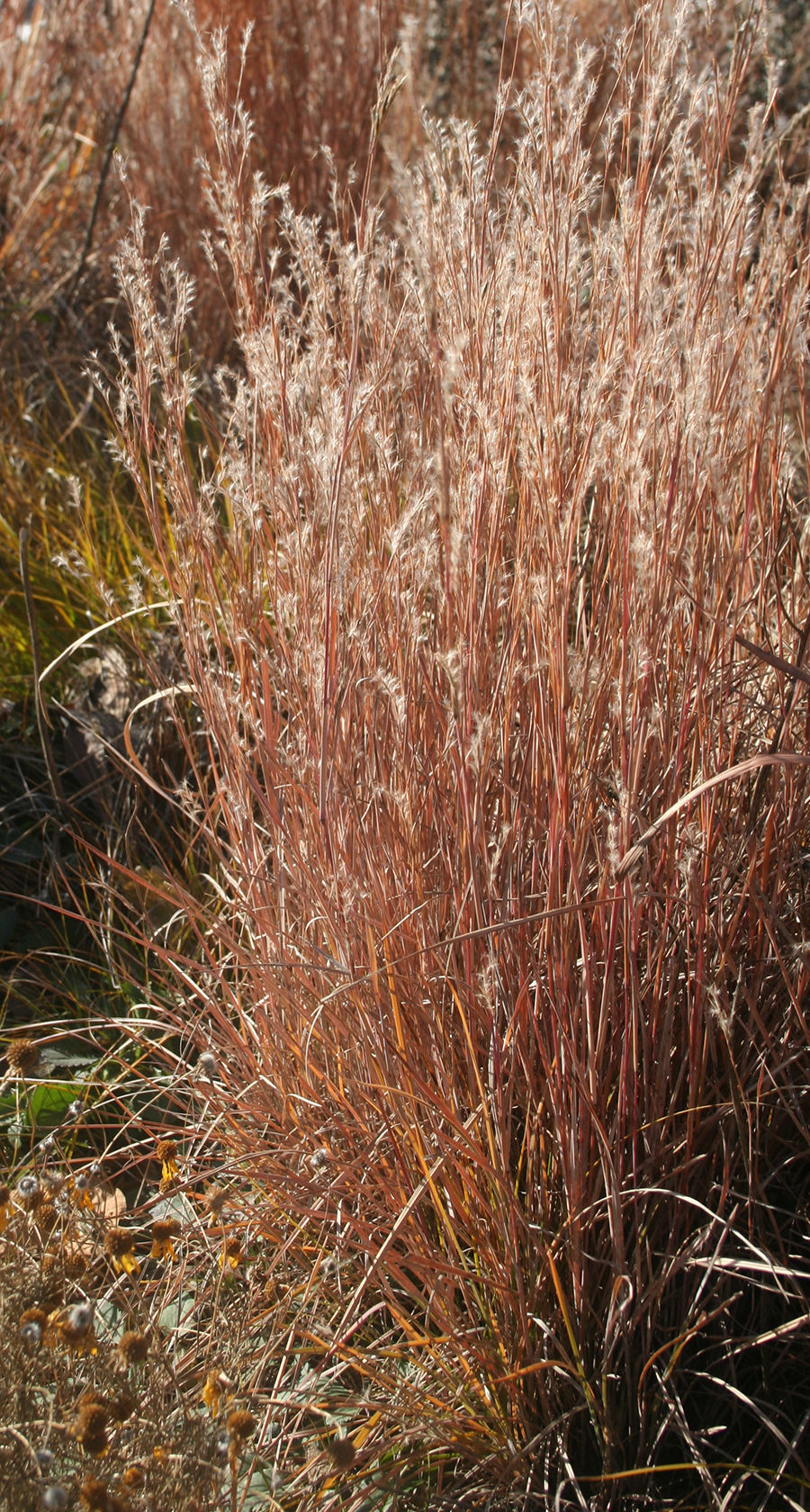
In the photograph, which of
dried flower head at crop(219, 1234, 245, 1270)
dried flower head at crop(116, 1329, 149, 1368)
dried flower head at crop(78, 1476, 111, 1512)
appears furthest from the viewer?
dried flower head at crop(219, 1234, 245, 1270)

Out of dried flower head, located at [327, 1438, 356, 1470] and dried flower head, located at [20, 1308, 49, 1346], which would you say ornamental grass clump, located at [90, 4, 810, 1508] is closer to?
dried flower head, located at [327, 1438, 356, 1470]

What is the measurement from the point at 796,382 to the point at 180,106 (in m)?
3.16

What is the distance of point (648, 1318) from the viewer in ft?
3.71

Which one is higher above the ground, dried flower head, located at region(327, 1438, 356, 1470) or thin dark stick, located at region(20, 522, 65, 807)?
thin dark stick, located at region(20, 522, 65, 807)

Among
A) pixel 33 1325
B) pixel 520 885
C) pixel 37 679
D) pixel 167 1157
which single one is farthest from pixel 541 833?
pixel 37 679

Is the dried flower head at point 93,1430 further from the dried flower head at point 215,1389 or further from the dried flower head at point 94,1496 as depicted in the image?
the dried flower head at point 215,1389

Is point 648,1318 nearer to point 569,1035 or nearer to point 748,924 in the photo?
point 569,1035

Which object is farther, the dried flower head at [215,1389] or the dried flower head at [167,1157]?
the dried flower head at [167,1157]

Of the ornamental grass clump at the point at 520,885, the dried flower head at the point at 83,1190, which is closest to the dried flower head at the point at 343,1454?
the ornamental grass clump at the point at 520,885

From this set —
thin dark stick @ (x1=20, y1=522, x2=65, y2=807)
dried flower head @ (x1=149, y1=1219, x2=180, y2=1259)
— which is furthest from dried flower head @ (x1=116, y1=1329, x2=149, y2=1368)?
thin dark stick @ (x1=20, y1=522, x2=65, y2=807)

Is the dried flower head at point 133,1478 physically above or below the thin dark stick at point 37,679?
below

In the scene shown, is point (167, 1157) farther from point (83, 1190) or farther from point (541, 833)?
point (541, 833)

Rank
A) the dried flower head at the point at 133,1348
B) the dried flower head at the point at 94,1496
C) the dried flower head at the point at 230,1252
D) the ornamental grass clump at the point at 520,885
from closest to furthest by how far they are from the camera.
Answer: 1. the dried flower head at the point at 94,1496
2. the dried flower head at the point at 133,1348
3. the ornamental grass clump at the point at 520,885
4. the dried flower head at the point at 230,1252

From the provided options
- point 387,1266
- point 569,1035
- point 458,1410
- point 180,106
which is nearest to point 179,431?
point 569,1035
